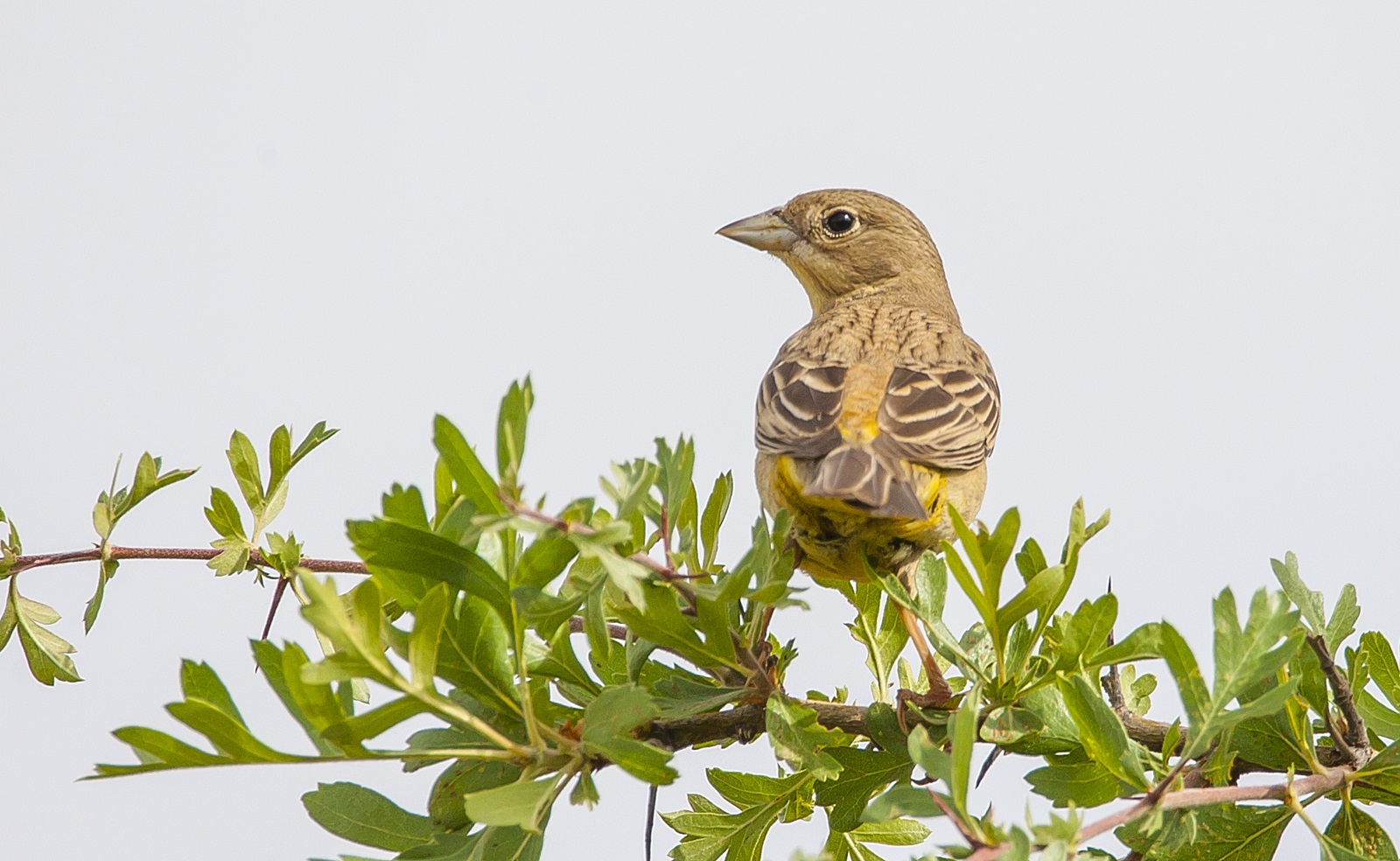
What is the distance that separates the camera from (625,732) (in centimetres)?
203

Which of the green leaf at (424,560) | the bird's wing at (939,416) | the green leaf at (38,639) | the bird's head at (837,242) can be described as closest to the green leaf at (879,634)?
the bird's wing at (939,416)

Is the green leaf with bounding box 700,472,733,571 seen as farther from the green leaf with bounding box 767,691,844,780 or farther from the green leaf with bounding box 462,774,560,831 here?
the green leaf with bounding box 462,774,560,831

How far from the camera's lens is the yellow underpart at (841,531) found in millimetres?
3125

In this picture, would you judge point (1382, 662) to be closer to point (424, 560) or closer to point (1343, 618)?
point (1343, 618)

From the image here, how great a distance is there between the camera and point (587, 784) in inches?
81.6

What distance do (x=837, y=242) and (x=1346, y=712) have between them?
3.42 meters

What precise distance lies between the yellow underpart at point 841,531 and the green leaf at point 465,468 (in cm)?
121

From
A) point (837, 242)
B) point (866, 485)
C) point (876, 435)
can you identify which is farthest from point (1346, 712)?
point (837, 242)

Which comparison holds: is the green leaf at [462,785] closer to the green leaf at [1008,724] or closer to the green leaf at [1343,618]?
the green leaf at [1008,724]

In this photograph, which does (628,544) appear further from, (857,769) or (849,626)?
(849,626)

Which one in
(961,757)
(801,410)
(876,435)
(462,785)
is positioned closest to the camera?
(961,757)

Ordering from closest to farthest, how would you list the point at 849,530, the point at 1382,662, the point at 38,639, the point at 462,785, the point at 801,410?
1. the point at 462,785
2. the point at 1382,662
3. the point at 38,639
4. the point at 849,530
5. the point at 801,410

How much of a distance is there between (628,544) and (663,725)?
20.8 inches

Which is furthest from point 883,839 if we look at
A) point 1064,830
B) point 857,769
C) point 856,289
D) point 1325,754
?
point 856,289
